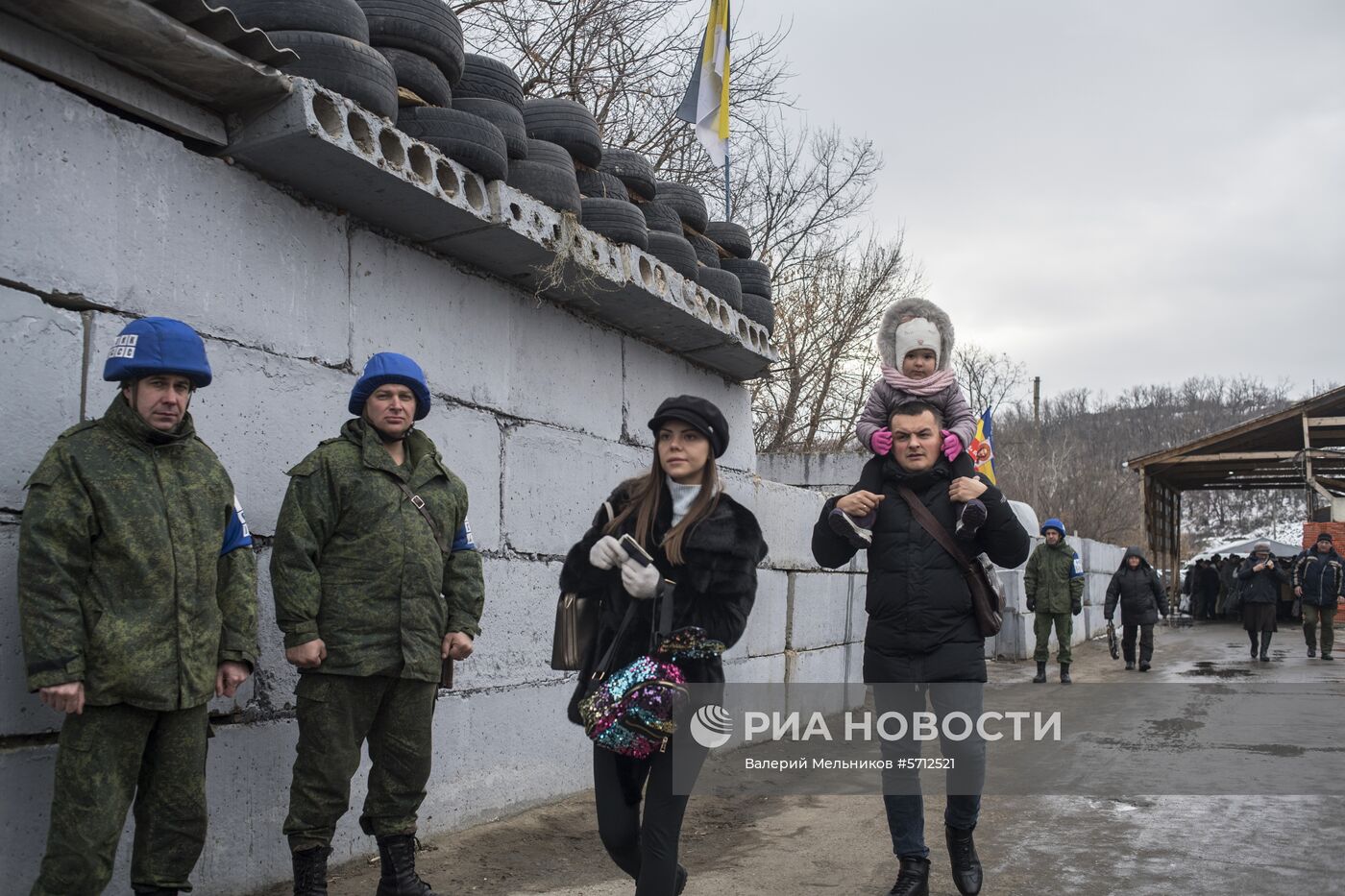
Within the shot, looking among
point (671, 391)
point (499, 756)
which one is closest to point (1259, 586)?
point (671, 391)

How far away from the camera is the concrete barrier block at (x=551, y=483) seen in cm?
573

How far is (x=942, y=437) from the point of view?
4344 millimetres

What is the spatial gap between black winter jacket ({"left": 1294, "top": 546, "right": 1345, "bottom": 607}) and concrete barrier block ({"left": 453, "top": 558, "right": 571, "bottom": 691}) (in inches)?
537

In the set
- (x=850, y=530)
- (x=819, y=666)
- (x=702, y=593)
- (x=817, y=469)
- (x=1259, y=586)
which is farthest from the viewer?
(x=1259, y=586)

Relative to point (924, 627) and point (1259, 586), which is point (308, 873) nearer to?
point (924, 627)

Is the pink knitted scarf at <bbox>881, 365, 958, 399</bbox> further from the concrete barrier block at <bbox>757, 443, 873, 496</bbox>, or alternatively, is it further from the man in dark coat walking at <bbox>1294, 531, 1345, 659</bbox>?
the man in dark coat walking at <bbox>1294, 531, 1345, 659</bbox>

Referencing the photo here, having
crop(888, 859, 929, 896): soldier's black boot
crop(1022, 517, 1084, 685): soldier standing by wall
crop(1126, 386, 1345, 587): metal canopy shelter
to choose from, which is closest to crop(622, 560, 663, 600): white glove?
crop(888, 859, 929, 896): soldier's black boot

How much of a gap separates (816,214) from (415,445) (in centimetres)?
1674

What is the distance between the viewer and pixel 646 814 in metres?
3.40

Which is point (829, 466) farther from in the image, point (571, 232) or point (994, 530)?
point (994, 530)

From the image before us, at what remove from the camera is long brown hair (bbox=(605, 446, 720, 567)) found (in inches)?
139

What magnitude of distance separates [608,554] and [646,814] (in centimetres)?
80

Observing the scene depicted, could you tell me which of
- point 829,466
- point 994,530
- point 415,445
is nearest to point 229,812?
point 415,445

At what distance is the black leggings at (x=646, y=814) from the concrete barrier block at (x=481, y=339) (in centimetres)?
225
